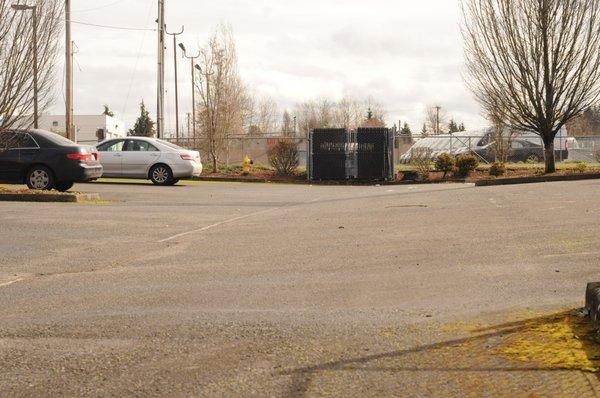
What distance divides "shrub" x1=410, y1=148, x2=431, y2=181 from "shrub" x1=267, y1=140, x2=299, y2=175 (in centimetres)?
498

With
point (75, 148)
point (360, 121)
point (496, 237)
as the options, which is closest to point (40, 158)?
point (75, 148)

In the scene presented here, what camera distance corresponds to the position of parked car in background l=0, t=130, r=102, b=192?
62.2ft

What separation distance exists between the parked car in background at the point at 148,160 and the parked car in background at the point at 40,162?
22.5 feet

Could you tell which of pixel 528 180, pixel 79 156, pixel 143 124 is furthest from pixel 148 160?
pixel 143 124

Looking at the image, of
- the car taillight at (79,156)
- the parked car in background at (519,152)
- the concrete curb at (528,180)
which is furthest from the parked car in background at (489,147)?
the car taillight at (79,156)

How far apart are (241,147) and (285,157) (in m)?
15.1

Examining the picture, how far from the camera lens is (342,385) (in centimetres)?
495

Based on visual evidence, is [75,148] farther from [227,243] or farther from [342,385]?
[342,385]

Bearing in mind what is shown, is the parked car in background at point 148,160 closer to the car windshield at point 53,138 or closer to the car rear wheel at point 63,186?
the car rear wheel at point 63,186

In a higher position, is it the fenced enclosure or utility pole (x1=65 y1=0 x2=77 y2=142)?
utility pole (x1=65 y1=0 x2=77 y2=142)

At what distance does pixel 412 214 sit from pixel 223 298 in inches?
300

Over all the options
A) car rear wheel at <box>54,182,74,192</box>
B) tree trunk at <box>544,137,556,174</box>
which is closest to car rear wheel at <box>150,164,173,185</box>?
car rear wheel at <box>54,182,74,192</box>

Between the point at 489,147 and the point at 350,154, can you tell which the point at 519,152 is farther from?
the point at 350,154

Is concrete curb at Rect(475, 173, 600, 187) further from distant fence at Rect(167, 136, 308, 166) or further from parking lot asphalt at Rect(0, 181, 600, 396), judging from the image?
distant fence at Rect(167, 136, 308, 166)
